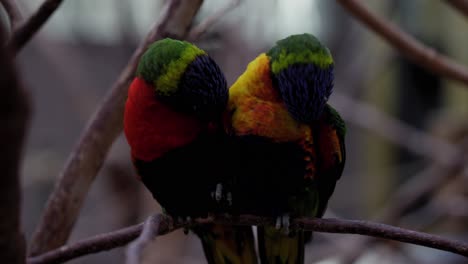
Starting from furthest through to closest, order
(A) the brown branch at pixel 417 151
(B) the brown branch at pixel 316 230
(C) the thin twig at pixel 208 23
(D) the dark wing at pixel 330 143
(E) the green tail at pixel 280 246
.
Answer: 1. (A) the brown branch at pixel 417 151
2. (C) the thin twig at pixel 208 23
3. (E) the green tail at pixel 280 246
4. (D) the dark wing at pixel 330 143
5. (B) the brown branch at pixel 316 230

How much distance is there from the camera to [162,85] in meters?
0.98

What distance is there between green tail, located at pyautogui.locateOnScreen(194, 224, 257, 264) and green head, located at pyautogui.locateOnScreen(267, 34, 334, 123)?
0.32 m

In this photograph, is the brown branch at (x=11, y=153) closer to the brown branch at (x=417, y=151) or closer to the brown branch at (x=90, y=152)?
the brown branch at (x=90, y=152)

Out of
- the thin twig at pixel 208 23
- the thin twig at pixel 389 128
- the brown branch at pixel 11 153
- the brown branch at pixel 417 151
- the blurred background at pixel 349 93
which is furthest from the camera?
the blurred background at pixel 349 93

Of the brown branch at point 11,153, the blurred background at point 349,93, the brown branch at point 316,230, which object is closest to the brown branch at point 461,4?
the brown branch at point 316,230

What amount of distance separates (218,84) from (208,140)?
12 centimetres

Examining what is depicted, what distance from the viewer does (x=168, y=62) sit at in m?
0.97

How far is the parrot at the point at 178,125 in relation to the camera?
3.14ft

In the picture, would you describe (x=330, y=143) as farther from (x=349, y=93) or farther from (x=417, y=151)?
(x=349, y=93)

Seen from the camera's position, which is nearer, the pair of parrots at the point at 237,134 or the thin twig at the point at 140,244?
the thin twig at the point at 140,244

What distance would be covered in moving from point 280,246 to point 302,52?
0.43 m

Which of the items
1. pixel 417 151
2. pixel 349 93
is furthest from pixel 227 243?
pixel 349 93

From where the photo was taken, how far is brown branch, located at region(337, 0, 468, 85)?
1.37 m

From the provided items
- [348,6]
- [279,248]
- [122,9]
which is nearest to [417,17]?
[122,9]
